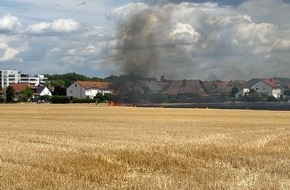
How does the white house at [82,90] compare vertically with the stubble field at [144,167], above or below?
above

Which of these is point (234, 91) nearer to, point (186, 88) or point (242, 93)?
point (242, 93)

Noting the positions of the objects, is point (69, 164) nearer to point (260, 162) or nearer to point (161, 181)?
point (161, 181)

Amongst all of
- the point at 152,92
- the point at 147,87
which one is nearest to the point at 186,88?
the point at 152,92

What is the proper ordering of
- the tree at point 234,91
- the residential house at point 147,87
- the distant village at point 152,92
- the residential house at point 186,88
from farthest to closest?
the tree at point 234,91 < the residential house at point 186,88 < the residential house at point 147,87 < the distant village at point 152,92

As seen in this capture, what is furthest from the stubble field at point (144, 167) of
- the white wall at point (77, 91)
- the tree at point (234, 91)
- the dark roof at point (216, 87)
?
the tree at point (234, 91)

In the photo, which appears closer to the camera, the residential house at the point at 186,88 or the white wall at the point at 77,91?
the residential house at the point at 186,88

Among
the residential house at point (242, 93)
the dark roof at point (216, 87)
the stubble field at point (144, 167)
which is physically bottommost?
the stubble field at point (144, 167)

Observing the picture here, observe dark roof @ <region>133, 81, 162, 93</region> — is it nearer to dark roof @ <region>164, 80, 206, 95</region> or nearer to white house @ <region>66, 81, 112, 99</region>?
dark roof @ <region>164, 80, 206, 95</region>

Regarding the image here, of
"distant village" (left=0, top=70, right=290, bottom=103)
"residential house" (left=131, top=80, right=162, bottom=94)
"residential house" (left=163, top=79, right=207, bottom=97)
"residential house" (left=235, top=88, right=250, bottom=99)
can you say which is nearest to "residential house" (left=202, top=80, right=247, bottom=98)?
"distant village" (left=0, top=70, right=290, bottom=103)

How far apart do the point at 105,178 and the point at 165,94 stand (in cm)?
14765

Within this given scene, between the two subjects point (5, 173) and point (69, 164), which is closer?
point (5, 173)

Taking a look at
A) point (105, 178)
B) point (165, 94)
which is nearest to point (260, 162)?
point (105, 178)

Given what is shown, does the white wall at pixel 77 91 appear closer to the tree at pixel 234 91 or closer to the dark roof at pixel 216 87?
the dark roof at pixel 216 87

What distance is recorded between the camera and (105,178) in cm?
1380
